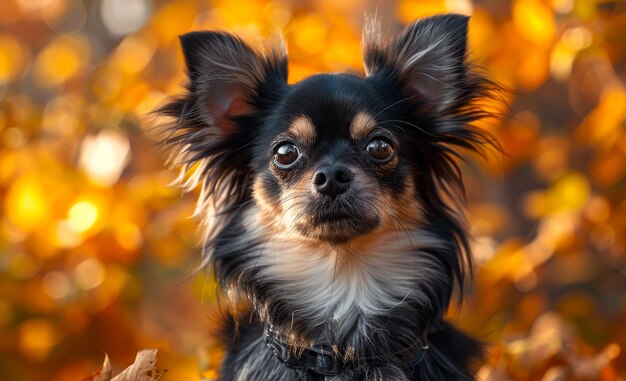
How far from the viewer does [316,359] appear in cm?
304

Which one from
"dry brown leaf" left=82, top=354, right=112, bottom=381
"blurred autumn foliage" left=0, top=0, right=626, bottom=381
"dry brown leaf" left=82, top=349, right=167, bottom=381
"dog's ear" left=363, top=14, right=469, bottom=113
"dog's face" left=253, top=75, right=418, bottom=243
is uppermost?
"dog's ear" left=363, top=14, right=469, bottom=113

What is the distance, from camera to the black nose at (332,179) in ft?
9.85

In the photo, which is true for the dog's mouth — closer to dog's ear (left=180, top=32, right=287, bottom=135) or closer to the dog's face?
the dog's face

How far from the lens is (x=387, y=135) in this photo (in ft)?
10.5

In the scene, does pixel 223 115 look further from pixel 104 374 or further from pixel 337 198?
pixel 104 374

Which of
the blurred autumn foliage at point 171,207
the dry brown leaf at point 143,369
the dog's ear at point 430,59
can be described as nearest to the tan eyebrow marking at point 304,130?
the dog's ear at point 430,59

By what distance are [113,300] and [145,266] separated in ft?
1.35

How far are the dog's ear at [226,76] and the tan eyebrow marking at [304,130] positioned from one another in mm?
356

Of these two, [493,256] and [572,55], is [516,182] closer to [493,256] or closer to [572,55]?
[493,256]

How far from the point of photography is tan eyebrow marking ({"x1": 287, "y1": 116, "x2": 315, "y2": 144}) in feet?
10.3

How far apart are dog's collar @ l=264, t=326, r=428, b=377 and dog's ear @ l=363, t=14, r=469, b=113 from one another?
3.38ft

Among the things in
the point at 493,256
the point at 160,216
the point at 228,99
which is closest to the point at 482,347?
the point at 228,99

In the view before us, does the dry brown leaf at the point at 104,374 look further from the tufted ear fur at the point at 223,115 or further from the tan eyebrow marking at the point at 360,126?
the tan eyebrow marking at the point at 360,126

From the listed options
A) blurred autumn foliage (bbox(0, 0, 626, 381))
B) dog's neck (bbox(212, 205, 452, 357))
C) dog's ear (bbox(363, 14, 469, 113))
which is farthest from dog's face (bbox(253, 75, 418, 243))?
blurred autumn foliage (bbox(0, 0, 626, 381))
